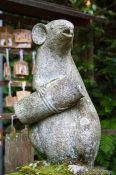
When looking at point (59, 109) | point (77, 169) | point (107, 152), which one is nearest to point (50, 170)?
point (77, 169)

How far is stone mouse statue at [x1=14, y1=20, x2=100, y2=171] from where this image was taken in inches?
147

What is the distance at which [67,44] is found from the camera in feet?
12.8

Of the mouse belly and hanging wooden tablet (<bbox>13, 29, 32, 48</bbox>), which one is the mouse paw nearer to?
the mouse belly

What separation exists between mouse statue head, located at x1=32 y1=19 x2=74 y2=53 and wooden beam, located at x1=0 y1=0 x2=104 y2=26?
58.2 inches

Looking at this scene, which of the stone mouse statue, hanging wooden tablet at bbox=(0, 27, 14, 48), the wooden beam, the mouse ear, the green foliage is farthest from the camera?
the green foliage

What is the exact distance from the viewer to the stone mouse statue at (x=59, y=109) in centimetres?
374

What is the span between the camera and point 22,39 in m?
5.80

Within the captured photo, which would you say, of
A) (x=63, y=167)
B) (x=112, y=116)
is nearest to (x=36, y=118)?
(x=63, y=167)

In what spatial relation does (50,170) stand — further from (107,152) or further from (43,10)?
(107,152)

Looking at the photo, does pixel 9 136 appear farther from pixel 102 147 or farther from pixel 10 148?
pixel 102 147

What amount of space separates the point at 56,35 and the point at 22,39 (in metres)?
1.96

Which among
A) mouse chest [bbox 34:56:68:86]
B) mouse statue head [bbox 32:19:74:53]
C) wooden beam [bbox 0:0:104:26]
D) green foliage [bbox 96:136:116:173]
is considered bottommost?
green foliage [bbox 96:136:116:173]

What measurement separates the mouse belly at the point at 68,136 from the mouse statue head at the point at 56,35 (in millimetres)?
517

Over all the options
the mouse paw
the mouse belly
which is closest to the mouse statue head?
the mouse belly
